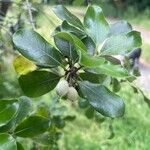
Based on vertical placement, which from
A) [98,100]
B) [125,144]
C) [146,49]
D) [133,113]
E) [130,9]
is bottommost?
[130,9]

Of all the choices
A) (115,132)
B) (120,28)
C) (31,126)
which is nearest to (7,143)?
(31,126)

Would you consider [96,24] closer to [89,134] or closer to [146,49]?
[89,134]

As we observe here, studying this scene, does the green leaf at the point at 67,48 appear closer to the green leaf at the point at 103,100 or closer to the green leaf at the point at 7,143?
the green leaf at the point at 103,100

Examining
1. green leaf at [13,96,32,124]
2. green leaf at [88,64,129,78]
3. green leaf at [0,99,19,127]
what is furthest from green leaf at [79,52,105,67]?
green leaf at [13,96,32,124]

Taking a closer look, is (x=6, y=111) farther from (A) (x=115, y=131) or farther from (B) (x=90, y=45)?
(A) (x=115, y=131)

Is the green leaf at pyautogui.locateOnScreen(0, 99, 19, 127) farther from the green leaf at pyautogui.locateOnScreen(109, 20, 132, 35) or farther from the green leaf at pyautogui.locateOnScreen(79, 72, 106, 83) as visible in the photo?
the green leaf at pyautogui.locateOnScreen(109, 20, 132, 35)

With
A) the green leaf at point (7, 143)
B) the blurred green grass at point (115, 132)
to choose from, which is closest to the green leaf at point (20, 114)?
the green leaf at point (7, 143)

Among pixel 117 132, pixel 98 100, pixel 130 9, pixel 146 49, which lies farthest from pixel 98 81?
pixel 130 9
